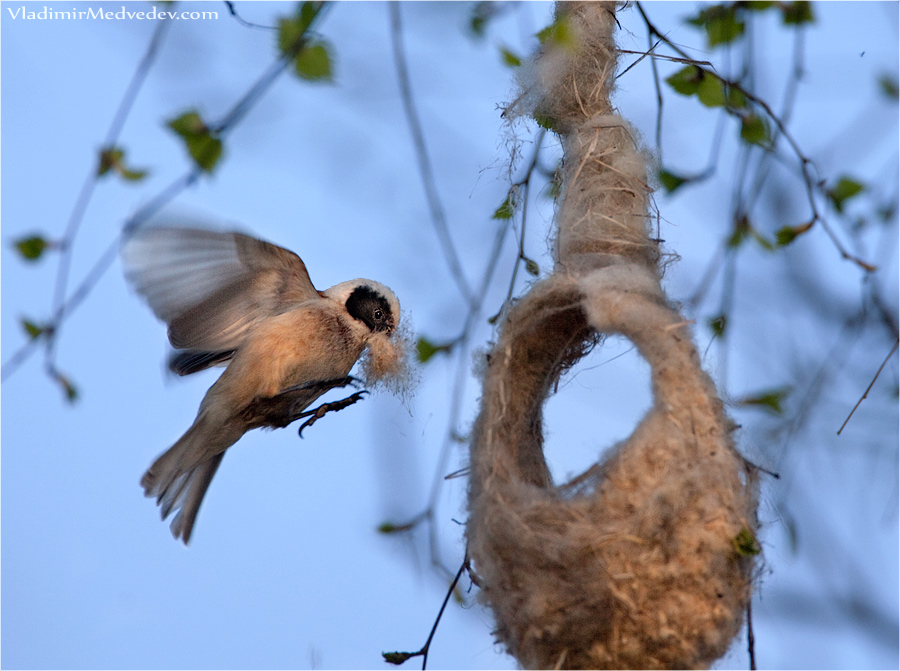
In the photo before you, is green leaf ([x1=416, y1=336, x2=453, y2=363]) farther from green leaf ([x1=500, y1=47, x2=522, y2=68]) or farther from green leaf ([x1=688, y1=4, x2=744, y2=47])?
green leaf ([x1=688, y1=4, x2=744, y2=47])

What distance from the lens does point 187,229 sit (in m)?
2.33

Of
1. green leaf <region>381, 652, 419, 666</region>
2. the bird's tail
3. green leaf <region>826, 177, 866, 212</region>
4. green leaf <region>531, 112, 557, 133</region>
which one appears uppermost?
green leaf <region>531, 112, 557, 133</region>

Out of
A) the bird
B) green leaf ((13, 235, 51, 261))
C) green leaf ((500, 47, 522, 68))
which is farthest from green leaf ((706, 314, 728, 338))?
green leaf ((13, 235, 51, 261))

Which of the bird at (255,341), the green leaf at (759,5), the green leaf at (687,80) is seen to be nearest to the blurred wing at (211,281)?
the bird at (255,341)

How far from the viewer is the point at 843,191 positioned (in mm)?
1984

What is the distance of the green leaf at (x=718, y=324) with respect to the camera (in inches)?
83.9

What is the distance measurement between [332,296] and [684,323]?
4.15ft

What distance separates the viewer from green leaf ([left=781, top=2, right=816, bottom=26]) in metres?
1.96

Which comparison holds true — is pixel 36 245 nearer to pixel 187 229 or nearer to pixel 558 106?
pixel 187 229

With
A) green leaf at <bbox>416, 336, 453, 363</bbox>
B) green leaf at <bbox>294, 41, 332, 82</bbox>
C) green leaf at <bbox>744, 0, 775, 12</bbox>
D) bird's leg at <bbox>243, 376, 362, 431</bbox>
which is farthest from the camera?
bird's leg at <bbox>243, 376, 362, 431</bbox>

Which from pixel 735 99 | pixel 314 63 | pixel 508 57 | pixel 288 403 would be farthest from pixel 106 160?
pixel 735 99

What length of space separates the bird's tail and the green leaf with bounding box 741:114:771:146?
6.11 ft

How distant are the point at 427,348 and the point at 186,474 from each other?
1123mm

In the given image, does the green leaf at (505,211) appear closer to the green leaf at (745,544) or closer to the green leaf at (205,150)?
the green leaf at (205,150)
